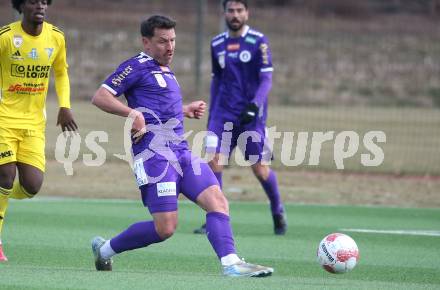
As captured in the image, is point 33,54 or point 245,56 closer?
point 33,54

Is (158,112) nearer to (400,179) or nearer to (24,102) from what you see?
(24,102)

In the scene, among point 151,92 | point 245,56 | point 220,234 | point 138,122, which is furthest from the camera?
point 245,56

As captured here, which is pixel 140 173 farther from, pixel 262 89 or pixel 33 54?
pixel 262 89

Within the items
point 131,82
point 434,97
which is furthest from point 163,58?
point 434,97

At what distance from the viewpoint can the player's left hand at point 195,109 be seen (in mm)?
8492

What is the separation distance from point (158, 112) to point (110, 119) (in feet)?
58.6

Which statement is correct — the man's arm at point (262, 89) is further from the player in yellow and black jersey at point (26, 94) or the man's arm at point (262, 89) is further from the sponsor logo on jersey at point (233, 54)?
the player in yellow and black jersey at point (26, 94)

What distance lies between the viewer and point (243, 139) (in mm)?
12062

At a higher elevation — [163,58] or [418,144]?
[163,58]

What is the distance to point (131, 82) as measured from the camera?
8.34 m

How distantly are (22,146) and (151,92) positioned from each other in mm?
1772

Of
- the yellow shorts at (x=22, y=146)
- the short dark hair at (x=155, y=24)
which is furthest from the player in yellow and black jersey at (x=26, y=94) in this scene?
the short dark hair at (x=155, y=24)

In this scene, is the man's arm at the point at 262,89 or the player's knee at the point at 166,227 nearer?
the player's knee at the point at 166,227

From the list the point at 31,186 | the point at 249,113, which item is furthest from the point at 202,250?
the point at 249,113
